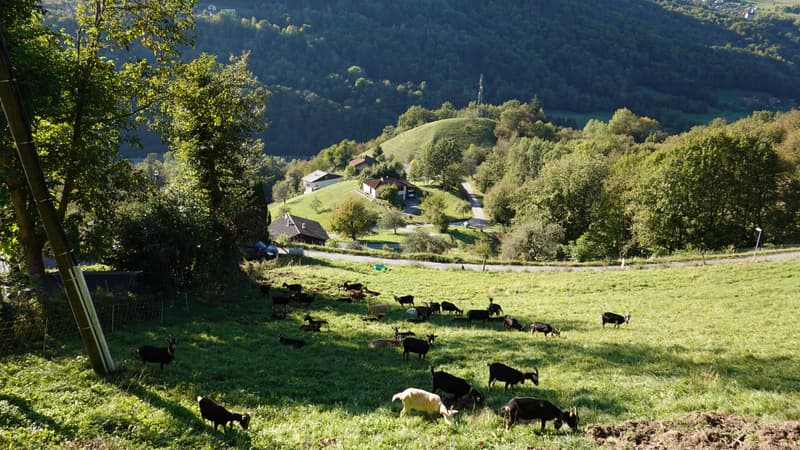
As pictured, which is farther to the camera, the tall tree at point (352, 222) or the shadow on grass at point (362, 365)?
the tall tree at point (352, 222)

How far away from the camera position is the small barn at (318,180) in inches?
5925

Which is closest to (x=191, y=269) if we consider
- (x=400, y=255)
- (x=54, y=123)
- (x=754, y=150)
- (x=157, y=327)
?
(x=157, y=327)

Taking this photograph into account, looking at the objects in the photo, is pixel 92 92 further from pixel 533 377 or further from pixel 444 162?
pixel 444 162

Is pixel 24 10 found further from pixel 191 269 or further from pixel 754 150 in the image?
pixel 754 150

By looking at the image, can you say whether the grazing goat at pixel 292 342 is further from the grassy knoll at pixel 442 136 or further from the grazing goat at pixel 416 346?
the grassy knoll at pixel 442 136

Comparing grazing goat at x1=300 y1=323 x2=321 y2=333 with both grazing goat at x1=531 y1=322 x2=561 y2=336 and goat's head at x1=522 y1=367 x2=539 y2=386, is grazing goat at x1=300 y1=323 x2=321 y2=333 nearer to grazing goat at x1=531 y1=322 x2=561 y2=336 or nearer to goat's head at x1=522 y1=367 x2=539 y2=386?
grazing goat at x1=531 y1=322 x2=561 y2=336

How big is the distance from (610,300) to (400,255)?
88.2 ft

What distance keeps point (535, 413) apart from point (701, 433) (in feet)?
10.1

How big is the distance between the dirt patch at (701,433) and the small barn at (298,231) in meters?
60.9

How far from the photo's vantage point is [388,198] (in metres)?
115

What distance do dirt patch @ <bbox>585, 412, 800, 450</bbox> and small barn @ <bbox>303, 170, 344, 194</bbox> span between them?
472 ft

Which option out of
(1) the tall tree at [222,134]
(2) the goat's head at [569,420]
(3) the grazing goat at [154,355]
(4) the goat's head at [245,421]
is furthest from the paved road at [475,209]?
(4) the goat's head at [245,421]

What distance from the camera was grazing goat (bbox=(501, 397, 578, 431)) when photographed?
31.0 ft

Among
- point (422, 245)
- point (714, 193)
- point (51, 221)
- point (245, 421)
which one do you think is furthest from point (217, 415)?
point (422, 245)
